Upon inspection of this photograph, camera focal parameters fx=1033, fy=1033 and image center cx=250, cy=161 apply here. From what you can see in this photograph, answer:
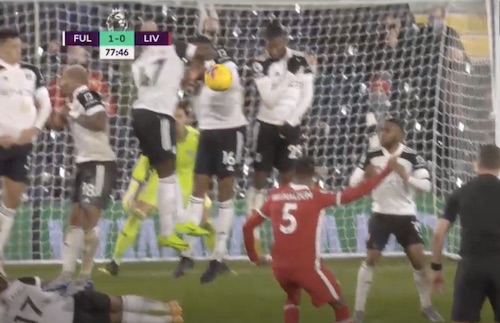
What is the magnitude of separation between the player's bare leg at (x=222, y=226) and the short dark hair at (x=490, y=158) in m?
2.29

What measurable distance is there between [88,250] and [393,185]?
1.87m

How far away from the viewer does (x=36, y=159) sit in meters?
8.51

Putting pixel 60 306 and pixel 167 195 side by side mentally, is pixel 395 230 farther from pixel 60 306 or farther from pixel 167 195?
pixel 60 306

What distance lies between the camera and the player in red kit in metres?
4.80

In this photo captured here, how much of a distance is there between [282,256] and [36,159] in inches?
163

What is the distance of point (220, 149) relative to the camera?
6.59 metres

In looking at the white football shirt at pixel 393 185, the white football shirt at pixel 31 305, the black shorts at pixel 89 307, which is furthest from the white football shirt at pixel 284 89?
the white football shirt at pixel 31 305

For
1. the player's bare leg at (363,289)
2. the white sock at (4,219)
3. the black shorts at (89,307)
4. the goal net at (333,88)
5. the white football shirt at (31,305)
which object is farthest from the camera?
the goal net at (333,88)

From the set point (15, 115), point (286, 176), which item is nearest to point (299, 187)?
point (286, 176)

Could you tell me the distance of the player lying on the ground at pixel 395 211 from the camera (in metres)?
5.58

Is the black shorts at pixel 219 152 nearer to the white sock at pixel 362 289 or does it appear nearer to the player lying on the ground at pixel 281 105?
the player lying on the ground at pixel 281 105

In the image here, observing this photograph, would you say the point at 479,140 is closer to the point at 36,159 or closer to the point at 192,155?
the point at 192,155

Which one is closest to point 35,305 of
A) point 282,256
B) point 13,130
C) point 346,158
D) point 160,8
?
point 282,256

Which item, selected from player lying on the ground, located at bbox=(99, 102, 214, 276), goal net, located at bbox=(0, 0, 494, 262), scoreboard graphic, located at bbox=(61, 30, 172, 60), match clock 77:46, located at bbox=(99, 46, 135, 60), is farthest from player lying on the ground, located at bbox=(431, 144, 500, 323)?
match clock 77:46, located at bbox=(99, 46, 135, 60)
